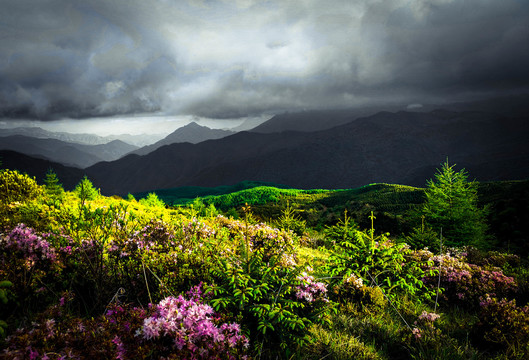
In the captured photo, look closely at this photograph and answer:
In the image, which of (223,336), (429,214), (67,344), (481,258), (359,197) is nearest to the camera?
(67,344)

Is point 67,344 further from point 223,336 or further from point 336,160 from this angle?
point 336,160

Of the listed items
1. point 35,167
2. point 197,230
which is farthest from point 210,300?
point 35,167

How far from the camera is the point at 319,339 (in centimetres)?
338

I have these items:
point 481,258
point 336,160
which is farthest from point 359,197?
point 336,160

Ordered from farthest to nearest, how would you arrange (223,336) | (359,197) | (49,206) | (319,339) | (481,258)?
(359,197), (481,258), (49,206), (319,339), (223,336)

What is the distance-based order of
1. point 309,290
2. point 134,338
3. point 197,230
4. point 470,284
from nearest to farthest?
point 134,338 < point 309,290 < point 197,230 < point 470,284

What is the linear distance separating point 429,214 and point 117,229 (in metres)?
11.3

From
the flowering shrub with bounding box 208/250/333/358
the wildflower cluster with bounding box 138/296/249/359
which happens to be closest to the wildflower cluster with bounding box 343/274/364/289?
the flowering shrub with bounding box 208/250/333/358

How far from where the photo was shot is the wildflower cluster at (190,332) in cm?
202

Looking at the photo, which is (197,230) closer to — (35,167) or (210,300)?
(210,300)

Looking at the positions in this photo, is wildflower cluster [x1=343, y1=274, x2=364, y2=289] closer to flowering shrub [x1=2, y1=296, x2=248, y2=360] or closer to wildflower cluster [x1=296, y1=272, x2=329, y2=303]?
wildflower cluster [x1=296, y1=272, x2=329, y2=303]

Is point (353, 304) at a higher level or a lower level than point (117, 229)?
lower

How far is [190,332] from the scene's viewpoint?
84.4 inches

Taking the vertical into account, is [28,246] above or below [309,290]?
above
